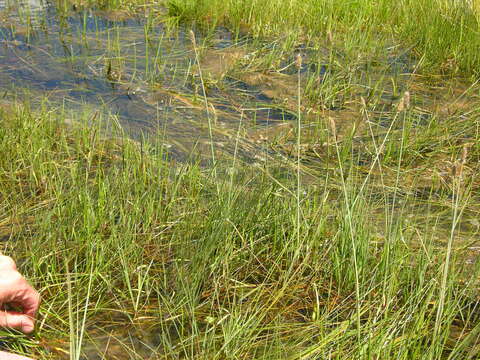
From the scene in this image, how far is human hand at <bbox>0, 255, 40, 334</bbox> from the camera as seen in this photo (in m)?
1.69

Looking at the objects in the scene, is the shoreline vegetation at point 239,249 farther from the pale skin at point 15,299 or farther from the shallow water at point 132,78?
the shallow water at point 132,78

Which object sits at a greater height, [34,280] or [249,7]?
[249,7]

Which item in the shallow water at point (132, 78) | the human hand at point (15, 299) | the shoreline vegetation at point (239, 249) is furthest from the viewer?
the shallow water at point (132, 78)

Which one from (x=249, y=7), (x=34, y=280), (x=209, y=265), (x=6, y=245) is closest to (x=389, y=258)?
(x=209, y=265)

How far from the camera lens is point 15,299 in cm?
178

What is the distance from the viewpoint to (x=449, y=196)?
317cm

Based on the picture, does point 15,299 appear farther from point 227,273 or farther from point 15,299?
point 227,273

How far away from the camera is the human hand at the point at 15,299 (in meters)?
1.69

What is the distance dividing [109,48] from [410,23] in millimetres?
2510

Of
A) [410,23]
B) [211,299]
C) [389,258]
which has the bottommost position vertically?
[211,299]

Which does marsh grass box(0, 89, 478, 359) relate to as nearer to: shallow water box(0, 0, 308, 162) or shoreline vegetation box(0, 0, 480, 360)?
shoreline vegetation box(0, 0, 480, 360)

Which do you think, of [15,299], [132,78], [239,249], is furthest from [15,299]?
[132,78]

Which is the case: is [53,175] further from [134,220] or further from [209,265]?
[209,265]

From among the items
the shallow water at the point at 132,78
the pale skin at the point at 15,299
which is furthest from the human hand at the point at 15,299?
the shallow water at the point at 132,78
